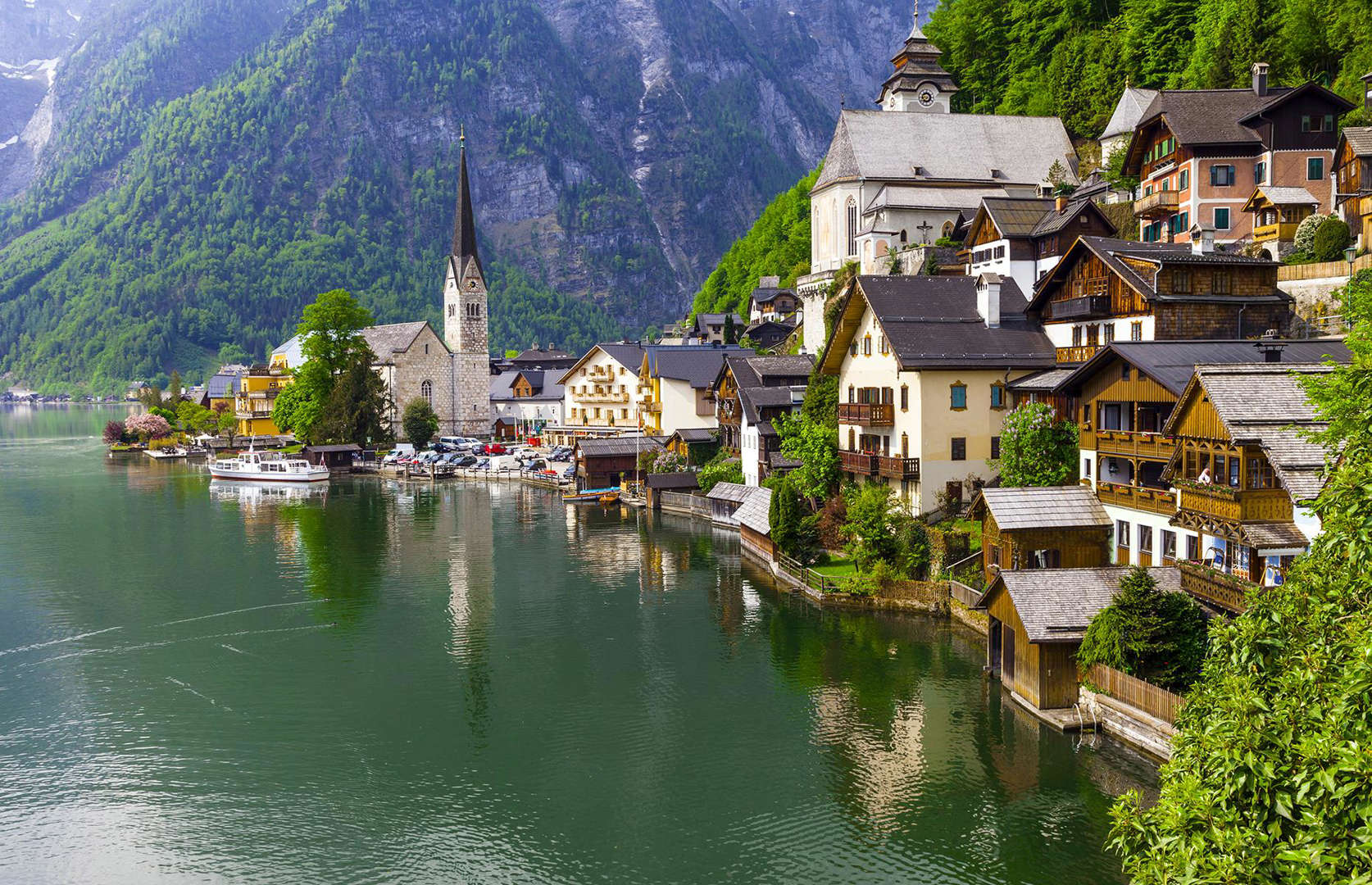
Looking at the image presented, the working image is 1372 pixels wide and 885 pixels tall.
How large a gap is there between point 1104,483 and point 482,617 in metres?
21.5

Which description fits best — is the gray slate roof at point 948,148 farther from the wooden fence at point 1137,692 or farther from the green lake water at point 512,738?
the wooden fence at point 1137,692

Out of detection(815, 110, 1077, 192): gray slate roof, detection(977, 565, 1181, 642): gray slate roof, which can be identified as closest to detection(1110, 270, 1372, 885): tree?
detection(977, 565, 1181, 642): gray slate roof

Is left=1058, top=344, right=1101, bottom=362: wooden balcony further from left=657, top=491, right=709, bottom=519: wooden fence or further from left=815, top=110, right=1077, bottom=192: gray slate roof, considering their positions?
left=815, top=110, right=1077, bottom=192: gray slate roof

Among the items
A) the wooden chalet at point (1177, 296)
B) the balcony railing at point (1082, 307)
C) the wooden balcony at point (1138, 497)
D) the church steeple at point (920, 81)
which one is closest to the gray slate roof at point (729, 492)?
the balcony railing at point (1082, 307)

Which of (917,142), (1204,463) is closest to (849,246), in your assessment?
(917,142)

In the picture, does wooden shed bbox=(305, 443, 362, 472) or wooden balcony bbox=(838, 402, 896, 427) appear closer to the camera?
wooden balcony bbox=(838, 402, 896, 427)

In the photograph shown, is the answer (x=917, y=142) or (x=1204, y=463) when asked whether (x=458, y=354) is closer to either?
(x=917, y=142)

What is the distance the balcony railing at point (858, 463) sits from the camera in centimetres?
4672

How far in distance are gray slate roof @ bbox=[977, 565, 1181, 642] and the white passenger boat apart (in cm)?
7023

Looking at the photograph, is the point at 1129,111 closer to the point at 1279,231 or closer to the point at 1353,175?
the point at 1279,231

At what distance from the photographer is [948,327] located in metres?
45.4

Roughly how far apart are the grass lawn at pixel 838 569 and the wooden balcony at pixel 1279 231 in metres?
23.0

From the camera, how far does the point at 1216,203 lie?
53469 millimetres

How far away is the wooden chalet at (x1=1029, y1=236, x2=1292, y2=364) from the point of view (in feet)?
129
